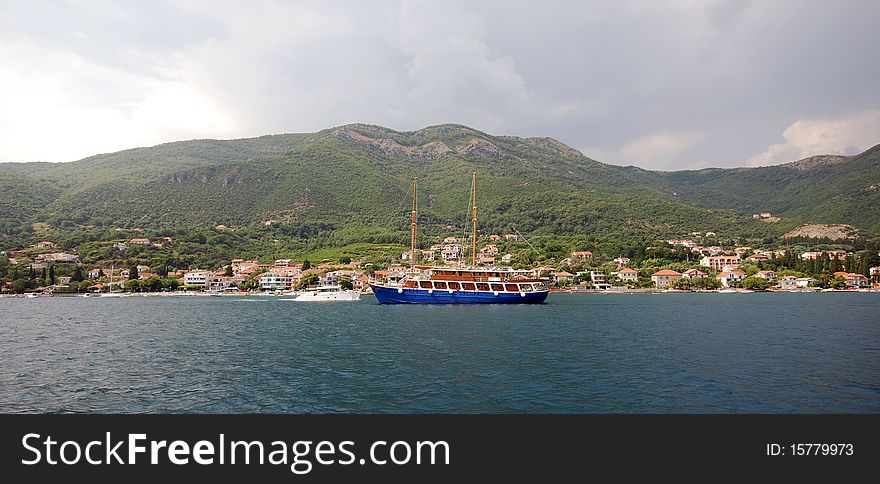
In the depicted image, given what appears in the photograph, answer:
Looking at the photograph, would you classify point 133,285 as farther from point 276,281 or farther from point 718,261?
point 718,261

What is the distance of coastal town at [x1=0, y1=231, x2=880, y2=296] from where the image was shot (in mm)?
101250

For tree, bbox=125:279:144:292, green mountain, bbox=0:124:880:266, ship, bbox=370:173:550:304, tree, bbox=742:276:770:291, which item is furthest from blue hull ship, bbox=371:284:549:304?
green mountain, bbox=0:124:880:266

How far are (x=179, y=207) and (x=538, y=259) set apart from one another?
110m

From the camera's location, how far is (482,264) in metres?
101

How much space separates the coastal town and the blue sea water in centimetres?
5944

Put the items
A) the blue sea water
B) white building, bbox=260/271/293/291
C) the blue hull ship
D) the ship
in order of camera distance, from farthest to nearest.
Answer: white building, bbox=260/271/293/291 → the ship → the blue hull ship → the blue sea water

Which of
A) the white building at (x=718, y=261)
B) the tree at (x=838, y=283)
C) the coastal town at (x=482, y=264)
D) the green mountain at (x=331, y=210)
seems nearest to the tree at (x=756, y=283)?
the coastal town at (x=482, y=264)

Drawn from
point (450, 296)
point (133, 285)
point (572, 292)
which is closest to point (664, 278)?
point (572, 292)

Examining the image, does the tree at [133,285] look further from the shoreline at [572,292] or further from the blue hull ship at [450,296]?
the blue hull ship at [450,296]

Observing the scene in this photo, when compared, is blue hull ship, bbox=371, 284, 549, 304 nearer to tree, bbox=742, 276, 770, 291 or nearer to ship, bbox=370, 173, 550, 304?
ship, bbox=370, 173, 550, 304

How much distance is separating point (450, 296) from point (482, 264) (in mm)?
38355

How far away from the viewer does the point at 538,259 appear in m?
123
